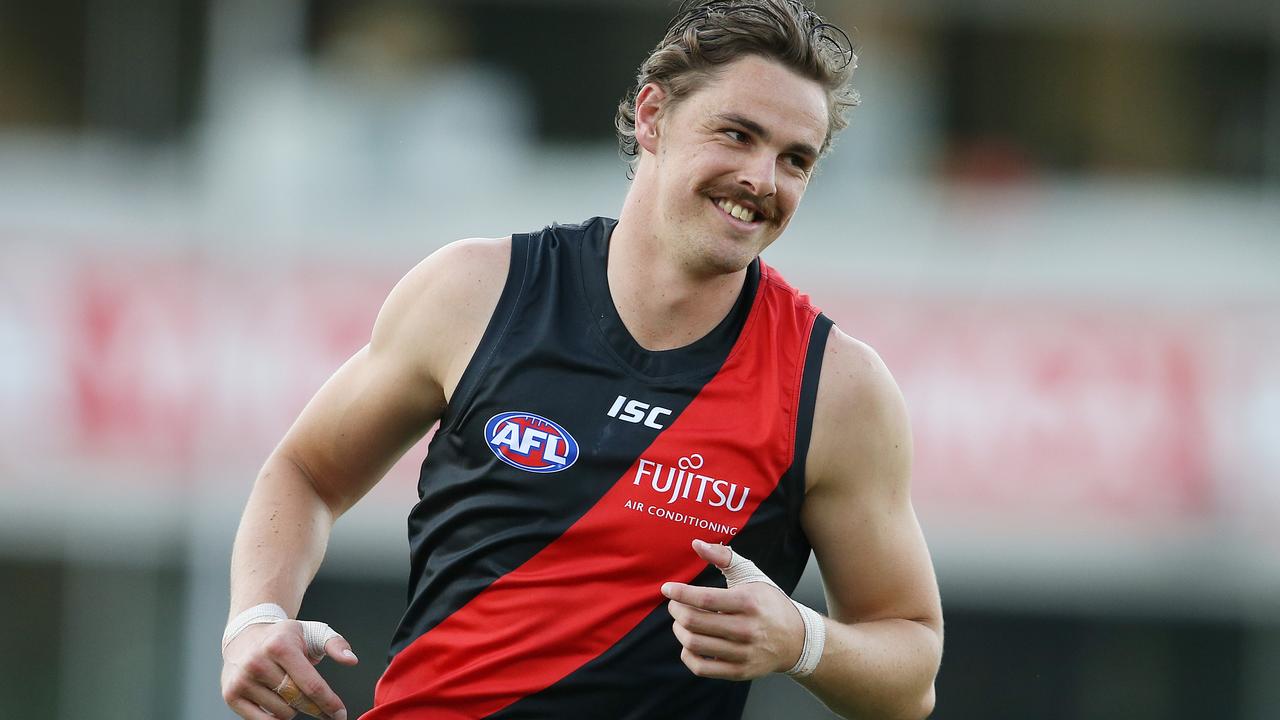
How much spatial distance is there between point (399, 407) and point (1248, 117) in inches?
445

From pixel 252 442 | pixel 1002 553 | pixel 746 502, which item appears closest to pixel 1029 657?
pixel 1002 553

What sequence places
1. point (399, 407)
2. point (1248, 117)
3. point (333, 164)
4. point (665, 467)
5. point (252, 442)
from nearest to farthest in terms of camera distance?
point (665, 467)
point (399, 407)
point (252, 442)
point (333, 164)
point (1248, 117)

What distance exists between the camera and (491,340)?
4074 millimetres

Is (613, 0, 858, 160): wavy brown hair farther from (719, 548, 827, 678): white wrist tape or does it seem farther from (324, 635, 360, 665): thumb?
(324, 635, 360, 665): thumb

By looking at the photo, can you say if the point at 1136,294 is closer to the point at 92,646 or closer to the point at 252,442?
the point at 252,442

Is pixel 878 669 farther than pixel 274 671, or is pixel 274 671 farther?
pixel 878 669

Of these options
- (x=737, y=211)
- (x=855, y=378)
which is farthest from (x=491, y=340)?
(x=855, y=378)

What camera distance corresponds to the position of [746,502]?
3.96m

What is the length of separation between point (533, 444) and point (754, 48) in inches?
41.6

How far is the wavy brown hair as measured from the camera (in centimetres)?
407

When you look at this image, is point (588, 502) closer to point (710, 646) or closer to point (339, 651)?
point (710, 646)

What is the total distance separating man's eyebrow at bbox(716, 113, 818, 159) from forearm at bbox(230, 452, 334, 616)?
138 centimetres

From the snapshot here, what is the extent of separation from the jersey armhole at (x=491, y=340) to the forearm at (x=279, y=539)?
43cm

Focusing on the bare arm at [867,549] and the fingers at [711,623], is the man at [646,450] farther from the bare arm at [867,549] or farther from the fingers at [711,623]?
the fingers at [711,623]
